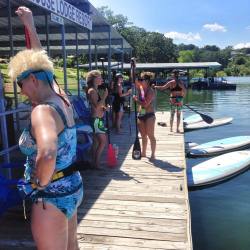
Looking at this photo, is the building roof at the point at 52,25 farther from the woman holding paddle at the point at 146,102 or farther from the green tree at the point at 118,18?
the green tree at the point at 118,18

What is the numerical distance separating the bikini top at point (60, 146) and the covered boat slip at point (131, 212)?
6.47 feet

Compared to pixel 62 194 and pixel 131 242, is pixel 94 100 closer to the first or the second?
pixel 131 242

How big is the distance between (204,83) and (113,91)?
33340 mm

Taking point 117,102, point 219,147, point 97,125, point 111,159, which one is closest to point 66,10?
point 97,125

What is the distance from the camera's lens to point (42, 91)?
6.56 feet

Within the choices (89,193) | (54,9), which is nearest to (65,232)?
(89,193)

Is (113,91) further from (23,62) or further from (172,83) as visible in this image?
(23,62)

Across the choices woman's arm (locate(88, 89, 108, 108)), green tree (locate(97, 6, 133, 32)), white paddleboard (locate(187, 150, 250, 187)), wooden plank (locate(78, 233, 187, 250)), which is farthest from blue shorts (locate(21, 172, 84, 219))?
green tree (locate(97, 6, 133, 32))

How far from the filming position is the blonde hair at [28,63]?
6.47ft

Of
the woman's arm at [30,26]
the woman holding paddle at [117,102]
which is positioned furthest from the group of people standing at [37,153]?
the woman holding paddle at [117,102]

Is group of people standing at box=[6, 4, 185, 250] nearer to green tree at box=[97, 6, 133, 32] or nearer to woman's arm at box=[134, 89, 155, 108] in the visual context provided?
woman's arm at box=[134, 89, 155, 108]

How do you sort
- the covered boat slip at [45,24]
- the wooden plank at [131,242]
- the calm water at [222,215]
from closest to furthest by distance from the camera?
1. the wooden plank at [131,242]
2. the covered boat slip at [45,24]
3. the calm water at [222,215]

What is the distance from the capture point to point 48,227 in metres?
2.00

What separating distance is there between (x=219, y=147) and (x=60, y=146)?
931 centimetres
